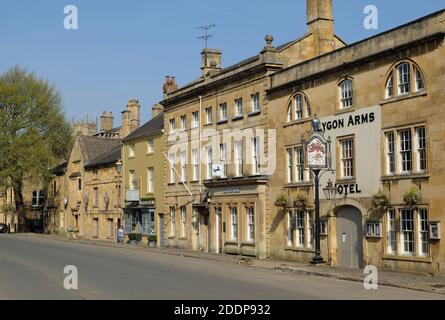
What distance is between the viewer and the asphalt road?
1689 centimetres

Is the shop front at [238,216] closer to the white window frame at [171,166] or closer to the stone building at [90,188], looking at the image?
the white window frame at [171,166]

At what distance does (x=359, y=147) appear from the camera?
2677 centimetres

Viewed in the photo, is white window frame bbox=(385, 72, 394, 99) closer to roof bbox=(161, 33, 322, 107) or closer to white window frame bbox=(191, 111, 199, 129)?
roof bbox=(161, 33, 322, 107)

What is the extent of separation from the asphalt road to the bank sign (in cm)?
485

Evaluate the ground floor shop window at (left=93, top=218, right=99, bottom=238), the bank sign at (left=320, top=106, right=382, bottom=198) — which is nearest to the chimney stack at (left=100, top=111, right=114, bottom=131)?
the ground floor shop window at (left=93, top=218, right=99, bottom=238)

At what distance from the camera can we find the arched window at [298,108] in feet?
100

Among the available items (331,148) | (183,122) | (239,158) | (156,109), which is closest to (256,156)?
(239,158)

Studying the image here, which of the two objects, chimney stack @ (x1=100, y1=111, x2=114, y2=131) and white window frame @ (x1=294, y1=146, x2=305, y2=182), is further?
chimney stack @ (x1=100, y1=111, x2=114, y2=131)

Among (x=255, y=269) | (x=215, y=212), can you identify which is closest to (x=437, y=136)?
(x=255, y=269)

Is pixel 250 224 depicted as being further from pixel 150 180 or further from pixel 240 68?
pixel 150 180

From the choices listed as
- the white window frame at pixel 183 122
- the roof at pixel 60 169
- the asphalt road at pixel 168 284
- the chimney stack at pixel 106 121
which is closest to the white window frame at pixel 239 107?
the white window frame at pixel 183 122

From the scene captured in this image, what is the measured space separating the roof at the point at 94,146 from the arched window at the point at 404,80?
39.3 m

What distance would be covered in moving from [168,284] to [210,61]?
24.6 meters
